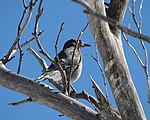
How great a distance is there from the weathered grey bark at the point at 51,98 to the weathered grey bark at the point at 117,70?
7.4 inches

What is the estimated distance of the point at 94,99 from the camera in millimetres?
2268

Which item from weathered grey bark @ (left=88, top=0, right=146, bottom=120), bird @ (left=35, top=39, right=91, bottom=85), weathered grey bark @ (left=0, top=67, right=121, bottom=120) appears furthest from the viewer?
bird @ (left=35, top=39, right=91, bottom=85)

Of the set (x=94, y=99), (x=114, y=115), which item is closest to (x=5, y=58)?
(x=94, y=99)

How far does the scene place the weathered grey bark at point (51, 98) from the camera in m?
1.93

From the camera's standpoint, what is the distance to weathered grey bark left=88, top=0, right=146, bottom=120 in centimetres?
176

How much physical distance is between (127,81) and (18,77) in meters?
0.72

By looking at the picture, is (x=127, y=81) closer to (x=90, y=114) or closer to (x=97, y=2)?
(x=90, y=114)

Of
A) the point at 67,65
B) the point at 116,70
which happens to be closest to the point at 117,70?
the point at 116,70

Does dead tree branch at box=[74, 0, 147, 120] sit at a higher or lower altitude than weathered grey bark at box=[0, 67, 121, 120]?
higher

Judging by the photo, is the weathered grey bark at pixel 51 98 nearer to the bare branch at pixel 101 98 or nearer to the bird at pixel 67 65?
the bare branch at pixel 101 98

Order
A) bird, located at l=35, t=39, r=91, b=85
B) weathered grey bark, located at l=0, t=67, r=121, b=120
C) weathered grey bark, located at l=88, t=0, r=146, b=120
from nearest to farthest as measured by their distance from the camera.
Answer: weathered grey bark, located at l=88, t=0, r=146, b=120
weathered grey bark, located at l=0, t=67, r=121, b=120
bird, located at l=35, t=39, r=91, b=85

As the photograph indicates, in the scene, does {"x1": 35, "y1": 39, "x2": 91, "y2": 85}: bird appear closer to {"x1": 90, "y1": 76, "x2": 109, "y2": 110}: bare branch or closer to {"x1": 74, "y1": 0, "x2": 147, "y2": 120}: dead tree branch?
{"x1": 90, "y1": 76, "x2": 109, "y2": 110}: bare branch

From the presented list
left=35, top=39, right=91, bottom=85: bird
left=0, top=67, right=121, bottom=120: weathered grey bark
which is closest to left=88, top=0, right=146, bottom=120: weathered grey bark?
left=0, top=67, right=121, bottom=120: weathered grey bark

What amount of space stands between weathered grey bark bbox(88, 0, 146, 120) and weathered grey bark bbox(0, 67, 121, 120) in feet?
0.62
